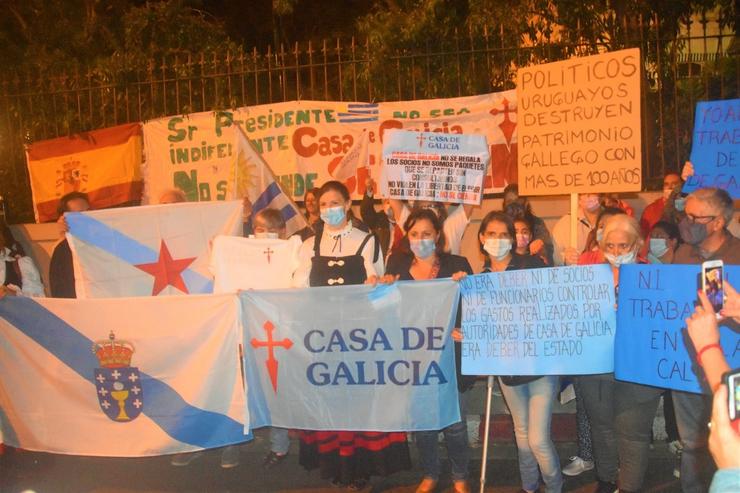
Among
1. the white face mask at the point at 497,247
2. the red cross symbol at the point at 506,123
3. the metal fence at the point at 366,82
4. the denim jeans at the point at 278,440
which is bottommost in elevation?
the denim jeans at the point at 278,440

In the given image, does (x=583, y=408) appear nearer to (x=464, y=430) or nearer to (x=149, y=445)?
(x=464, y=430)

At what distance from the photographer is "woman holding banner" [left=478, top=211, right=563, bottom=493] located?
17.6 ft

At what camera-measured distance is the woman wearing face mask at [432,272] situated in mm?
5754

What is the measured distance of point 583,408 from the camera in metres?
6.06

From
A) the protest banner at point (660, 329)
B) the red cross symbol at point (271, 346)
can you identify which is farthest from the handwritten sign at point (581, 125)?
the red cross symbol at point (271, 346)

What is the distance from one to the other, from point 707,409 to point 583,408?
1169 millimetres

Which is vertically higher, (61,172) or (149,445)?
(61,172)

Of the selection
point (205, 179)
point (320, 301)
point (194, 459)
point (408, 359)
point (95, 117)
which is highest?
point (95, 117)

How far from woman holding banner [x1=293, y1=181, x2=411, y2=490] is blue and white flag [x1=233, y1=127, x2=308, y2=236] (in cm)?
221

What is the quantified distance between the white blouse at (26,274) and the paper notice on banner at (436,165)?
2.92 meters

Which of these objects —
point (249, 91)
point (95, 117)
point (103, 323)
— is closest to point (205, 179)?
point (249, 91)

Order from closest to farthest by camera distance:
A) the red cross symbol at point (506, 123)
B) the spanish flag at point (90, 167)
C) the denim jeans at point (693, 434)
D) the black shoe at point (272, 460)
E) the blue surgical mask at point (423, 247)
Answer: the denim jeans at point (693, 434)
the blue surgical mask at point (423, 247)
the black shoe at point (272, 460)
the red cross symbol at point (506, 123)
the spanish flag at point (90, 167)

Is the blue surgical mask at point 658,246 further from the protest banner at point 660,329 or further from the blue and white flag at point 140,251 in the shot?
the blue and white flag at point 140,251

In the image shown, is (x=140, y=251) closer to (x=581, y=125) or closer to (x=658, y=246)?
(x=581, y=125)
